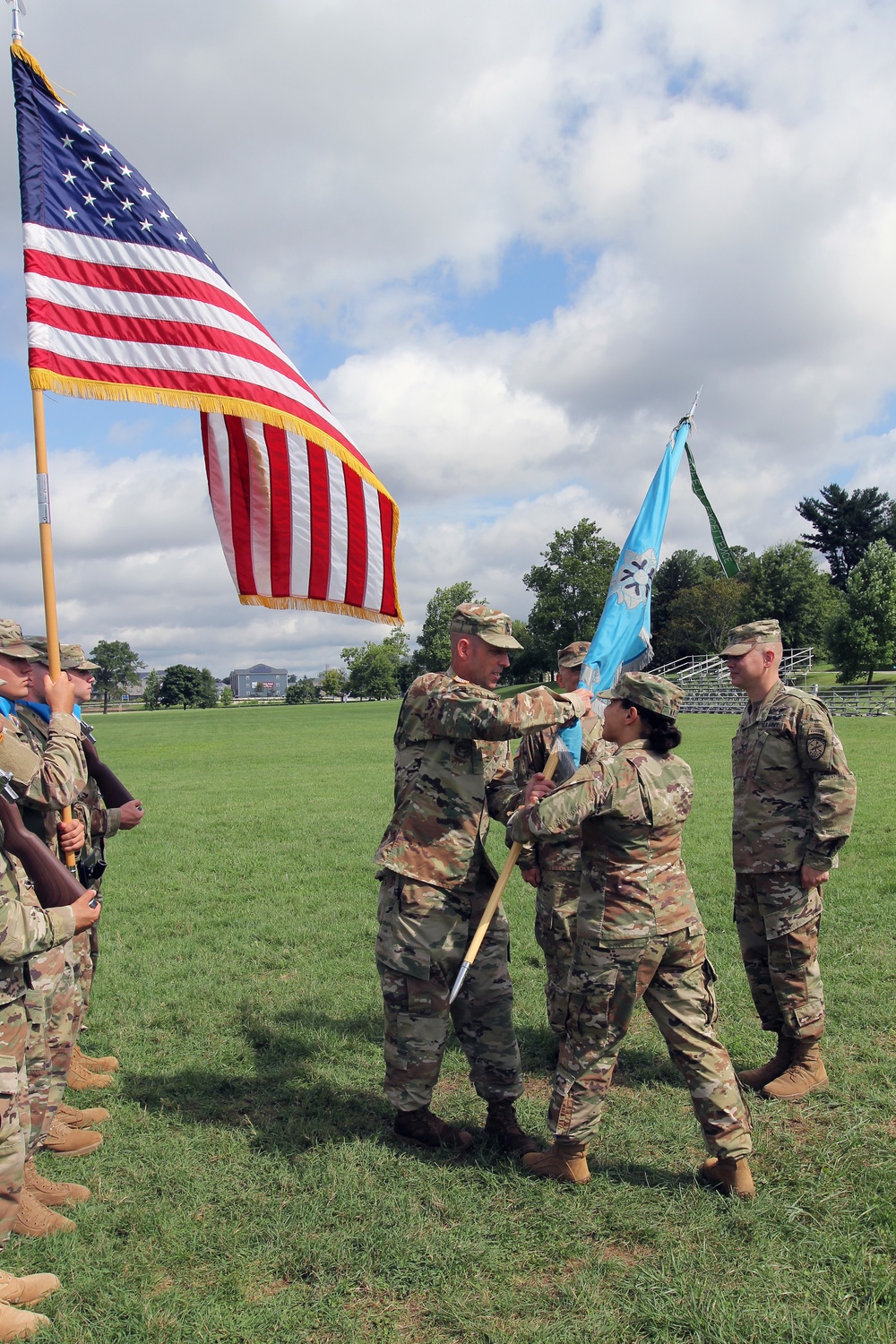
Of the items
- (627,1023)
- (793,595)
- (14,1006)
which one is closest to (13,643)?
(14,1006)

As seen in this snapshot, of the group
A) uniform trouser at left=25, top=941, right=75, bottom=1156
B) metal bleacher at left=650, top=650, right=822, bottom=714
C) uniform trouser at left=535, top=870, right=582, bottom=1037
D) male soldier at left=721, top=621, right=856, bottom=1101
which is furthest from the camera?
metal bleacher at left=650, top=650, right=822, bottom=714

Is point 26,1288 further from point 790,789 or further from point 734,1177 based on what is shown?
point 790,789

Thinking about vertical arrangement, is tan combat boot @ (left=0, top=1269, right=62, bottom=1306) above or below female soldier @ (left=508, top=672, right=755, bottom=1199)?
below

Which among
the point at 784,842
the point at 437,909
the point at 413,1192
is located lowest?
the point at 413,1192

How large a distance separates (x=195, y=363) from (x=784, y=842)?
468 centimetres

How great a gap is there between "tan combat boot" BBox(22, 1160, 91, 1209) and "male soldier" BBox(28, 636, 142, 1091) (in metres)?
0.83

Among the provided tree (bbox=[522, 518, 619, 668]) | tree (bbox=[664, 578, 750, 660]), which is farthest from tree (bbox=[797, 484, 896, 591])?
tree (bbox=[522, 518, 619, 668])

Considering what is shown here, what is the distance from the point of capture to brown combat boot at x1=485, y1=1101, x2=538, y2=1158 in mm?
4547

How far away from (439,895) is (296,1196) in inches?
61.0

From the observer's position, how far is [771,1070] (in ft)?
17.2

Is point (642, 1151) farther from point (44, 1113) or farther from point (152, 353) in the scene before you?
point (152, 353)

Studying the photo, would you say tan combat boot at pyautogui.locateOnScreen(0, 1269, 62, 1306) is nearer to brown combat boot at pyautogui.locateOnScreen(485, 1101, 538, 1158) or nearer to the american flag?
brown combat boot at pyautogui.locateOnScreen(485, 1101, 538, 1158)

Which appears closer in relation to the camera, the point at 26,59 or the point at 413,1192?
the point at 413,1192

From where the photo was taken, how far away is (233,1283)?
3.54m
